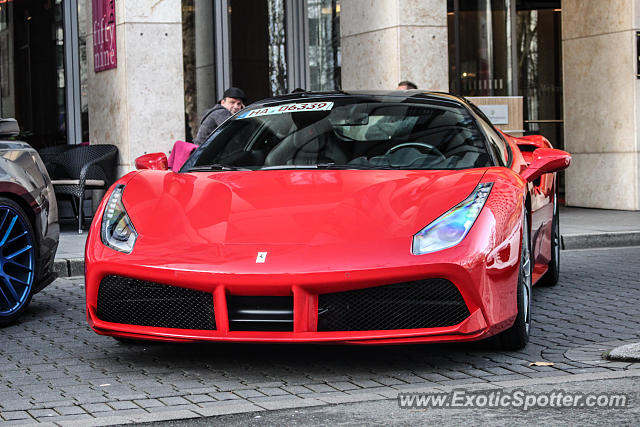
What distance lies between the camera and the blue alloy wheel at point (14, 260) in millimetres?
6996

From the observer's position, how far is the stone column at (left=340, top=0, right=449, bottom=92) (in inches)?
570

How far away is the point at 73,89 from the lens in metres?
16.3

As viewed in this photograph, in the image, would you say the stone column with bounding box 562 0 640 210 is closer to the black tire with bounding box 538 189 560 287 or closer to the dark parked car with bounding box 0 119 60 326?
the black tire with bounding box 538 189 560 287

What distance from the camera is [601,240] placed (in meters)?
11.7

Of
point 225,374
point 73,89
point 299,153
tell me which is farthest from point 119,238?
point 73,89

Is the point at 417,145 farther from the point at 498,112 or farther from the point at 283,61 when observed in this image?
the point at 283,61

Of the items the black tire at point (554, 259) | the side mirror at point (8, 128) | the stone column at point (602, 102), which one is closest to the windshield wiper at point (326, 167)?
the side mirror at point (8, 128)

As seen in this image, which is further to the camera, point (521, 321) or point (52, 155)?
point (52, 155)

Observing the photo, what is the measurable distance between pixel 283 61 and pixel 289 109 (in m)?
10.8

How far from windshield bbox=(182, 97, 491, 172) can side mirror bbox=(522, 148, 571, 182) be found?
1.44 ft

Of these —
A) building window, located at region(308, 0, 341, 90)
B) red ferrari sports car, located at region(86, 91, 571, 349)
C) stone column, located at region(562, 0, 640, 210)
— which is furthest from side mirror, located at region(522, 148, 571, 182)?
building window, located at region(308, 0, 341, 90)

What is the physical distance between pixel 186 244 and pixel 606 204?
1142 centimetres

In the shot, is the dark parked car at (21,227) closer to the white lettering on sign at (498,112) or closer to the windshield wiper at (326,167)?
the windshield wiper at (326,167)

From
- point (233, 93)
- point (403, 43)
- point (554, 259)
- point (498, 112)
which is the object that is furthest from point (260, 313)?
point (498, 112)
